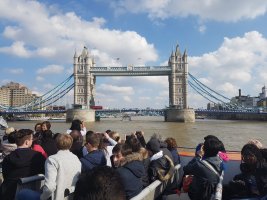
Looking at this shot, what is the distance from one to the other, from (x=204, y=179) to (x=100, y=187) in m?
2.14

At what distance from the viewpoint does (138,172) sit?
313cm

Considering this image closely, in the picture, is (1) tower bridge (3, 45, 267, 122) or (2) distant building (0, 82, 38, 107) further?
(2) distant building (0, 82, 38, 107)

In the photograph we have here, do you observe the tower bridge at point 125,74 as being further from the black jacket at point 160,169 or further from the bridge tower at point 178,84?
the black jacket at point 160,169

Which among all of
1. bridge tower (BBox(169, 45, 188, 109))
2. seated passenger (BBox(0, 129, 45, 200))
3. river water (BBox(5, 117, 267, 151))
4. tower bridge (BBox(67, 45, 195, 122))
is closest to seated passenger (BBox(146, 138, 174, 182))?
seated passenger (BBox(0, 129, 45, 200))

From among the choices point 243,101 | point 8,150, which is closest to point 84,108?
point 8,150

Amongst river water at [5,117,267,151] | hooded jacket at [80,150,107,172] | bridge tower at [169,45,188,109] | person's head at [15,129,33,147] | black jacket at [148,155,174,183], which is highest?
bridge tower at [169,45,188,109]

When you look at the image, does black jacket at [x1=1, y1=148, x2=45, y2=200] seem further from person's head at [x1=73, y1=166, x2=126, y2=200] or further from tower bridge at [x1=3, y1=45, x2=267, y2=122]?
tower bridge at [x1=3, y1=45, x2=267, y2=122]

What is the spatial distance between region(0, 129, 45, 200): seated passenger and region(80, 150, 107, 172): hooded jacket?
17.3 inches

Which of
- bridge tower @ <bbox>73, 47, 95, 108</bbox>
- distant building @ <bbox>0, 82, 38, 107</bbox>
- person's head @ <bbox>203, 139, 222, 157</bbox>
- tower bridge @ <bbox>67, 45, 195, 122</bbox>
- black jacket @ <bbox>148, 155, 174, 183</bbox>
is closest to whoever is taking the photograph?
person's head @ <bbox>203, 139, 222, 157</bbox>

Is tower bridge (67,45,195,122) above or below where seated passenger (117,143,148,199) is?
above

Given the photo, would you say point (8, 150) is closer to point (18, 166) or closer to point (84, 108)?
point (18, 166)

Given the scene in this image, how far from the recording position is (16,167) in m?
3.30

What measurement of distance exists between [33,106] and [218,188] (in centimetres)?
8271

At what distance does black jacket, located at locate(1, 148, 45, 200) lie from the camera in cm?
320
